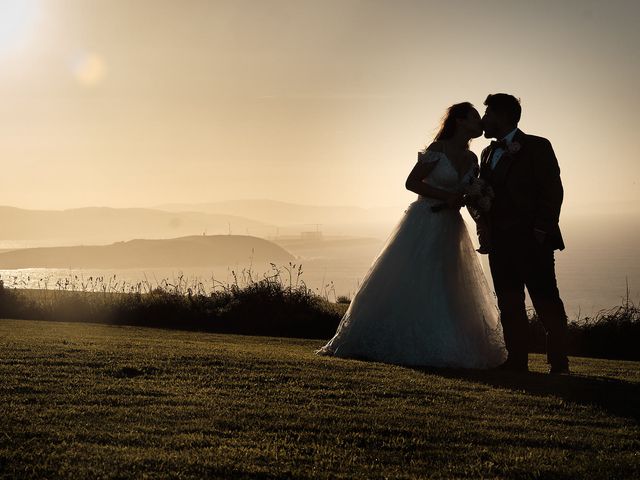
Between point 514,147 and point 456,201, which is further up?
point 514,147

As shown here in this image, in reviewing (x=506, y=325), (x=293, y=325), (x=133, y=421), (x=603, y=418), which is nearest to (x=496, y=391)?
(x=603, y=418)

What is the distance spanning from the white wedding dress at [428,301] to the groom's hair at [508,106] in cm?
93

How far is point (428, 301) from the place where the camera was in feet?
30.1

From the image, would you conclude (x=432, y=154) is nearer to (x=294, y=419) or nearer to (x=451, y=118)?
(x=451, y=118)

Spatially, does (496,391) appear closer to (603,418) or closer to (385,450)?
(603,418)

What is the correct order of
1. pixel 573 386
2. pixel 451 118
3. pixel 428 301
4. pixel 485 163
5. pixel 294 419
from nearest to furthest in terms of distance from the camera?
1. pixel 294 419
2. pixel 573 386
3. pixel 485 163
4. pixel 428 301
5. pixel 451 118

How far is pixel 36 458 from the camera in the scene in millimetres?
4879

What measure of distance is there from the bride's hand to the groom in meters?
0.38

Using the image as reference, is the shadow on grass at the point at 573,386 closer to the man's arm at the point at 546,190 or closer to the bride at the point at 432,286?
the bride at the point at 432,286

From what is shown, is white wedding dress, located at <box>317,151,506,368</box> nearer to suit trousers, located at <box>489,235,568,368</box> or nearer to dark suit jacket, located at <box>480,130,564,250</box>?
suit trousers, located at <box>489,235,568,368</box>

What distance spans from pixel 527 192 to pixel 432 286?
66.4 inches

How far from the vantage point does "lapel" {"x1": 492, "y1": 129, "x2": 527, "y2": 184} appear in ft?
27.9

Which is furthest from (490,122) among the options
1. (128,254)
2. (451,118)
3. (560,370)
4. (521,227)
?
(128,254)

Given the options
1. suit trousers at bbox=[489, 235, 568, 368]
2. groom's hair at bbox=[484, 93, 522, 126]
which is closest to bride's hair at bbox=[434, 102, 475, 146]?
groom's hair at bbox=[484, 93, 522, 126]
